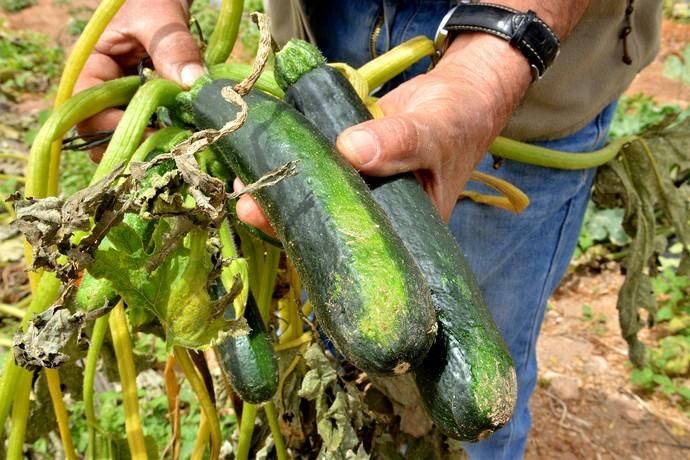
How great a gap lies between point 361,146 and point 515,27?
1.51ft

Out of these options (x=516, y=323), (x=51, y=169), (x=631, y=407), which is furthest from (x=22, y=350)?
(x=631, y=407)

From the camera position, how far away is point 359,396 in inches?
54.9

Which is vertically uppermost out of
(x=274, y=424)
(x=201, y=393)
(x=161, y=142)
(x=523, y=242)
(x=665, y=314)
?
(x=161, y=142)

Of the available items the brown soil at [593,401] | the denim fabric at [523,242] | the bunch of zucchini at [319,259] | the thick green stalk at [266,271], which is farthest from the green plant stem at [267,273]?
the brown soil at [593,401]

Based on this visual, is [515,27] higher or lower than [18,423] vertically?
higher

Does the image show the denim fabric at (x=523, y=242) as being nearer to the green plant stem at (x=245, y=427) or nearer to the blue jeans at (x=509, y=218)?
the blue jeans at (x=509, y=218)

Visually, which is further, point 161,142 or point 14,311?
point 14,311

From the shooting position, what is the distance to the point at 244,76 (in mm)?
1160

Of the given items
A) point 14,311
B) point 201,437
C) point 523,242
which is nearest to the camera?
point 201,437

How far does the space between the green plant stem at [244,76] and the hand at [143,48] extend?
1.8 inches

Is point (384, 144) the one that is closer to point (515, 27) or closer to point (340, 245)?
point (340, 245)

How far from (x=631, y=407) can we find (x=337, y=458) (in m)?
2.08

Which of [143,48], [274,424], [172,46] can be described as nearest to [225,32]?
[172,46]

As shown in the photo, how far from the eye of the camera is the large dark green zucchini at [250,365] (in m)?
1.00
